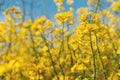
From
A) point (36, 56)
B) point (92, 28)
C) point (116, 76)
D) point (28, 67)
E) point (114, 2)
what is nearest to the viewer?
point (92, 28)

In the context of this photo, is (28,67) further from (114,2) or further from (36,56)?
(114,2)

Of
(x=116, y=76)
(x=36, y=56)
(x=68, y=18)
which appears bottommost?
(x=116, y=76)

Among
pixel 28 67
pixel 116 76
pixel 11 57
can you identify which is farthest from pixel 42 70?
pixel 116 76

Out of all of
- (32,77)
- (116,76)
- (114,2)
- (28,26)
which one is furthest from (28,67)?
(114,2)

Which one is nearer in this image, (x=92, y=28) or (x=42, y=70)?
(x=92, y=28)

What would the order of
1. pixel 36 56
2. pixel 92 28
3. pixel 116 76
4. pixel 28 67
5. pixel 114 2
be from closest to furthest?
1. pixel 92 28
2. pixel 116 76
3. pixel 28 67
4. pixel 36 56
5. pixel 114 2

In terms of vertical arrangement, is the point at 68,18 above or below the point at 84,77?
above

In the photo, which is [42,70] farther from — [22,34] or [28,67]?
[22,34]
